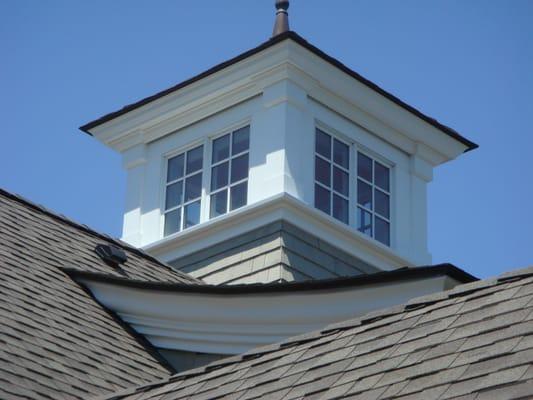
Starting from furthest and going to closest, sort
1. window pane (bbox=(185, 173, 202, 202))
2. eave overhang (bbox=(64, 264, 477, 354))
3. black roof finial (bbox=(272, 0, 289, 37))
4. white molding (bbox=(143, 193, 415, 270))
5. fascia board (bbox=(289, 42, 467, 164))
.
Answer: black roof finial (bbox=(272, 0, 289, 37)), window pane (bbox=(185, 173, 202, 202)), fascia board (bbox=(289, 42, 467, 164)), white molding (bbox=(143, 193, 415, 270)), eave overhang (bbox=(64, 264, 477, 354))

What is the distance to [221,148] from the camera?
48.7 feet

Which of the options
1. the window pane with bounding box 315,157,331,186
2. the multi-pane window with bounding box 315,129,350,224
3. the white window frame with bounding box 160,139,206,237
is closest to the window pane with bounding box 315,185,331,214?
the multi-pane window with bounding box 315,129,350,224

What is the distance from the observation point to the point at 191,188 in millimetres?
14938

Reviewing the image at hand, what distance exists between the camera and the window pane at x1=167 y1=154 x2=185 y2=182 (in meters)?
15.1

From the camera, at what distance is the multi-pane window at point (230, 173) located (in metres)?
14.5

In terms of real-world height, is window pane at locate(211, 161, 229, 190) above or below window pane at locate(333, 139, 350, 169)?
below

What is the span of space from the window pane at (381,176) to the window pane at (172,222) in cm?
222

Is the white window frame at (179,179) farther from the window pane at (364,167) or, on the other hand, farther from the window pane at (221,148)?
the window pane at (364,167)

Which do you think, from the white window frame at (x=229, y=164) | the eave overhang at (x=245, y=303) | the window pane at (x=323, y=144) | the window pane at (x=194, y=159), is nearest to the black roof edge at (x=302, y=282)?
the eave overhang at (x=245, y=303)

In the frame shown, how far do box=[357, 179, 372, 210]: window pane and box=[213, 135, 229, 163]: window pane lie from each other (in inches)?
59.1

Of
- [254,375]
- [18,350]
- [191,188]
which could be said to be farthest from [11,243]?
[191,188]

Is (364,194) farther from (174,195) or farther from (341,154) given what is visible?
(174,195)

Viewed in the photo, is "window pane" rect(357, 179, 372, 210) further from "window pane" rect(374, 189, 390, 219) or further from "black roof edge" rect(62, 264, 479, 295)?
"black roof edge" rect(62, 264, 479, 295)

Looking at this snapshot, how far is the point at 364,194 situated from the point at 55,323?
667 cm
